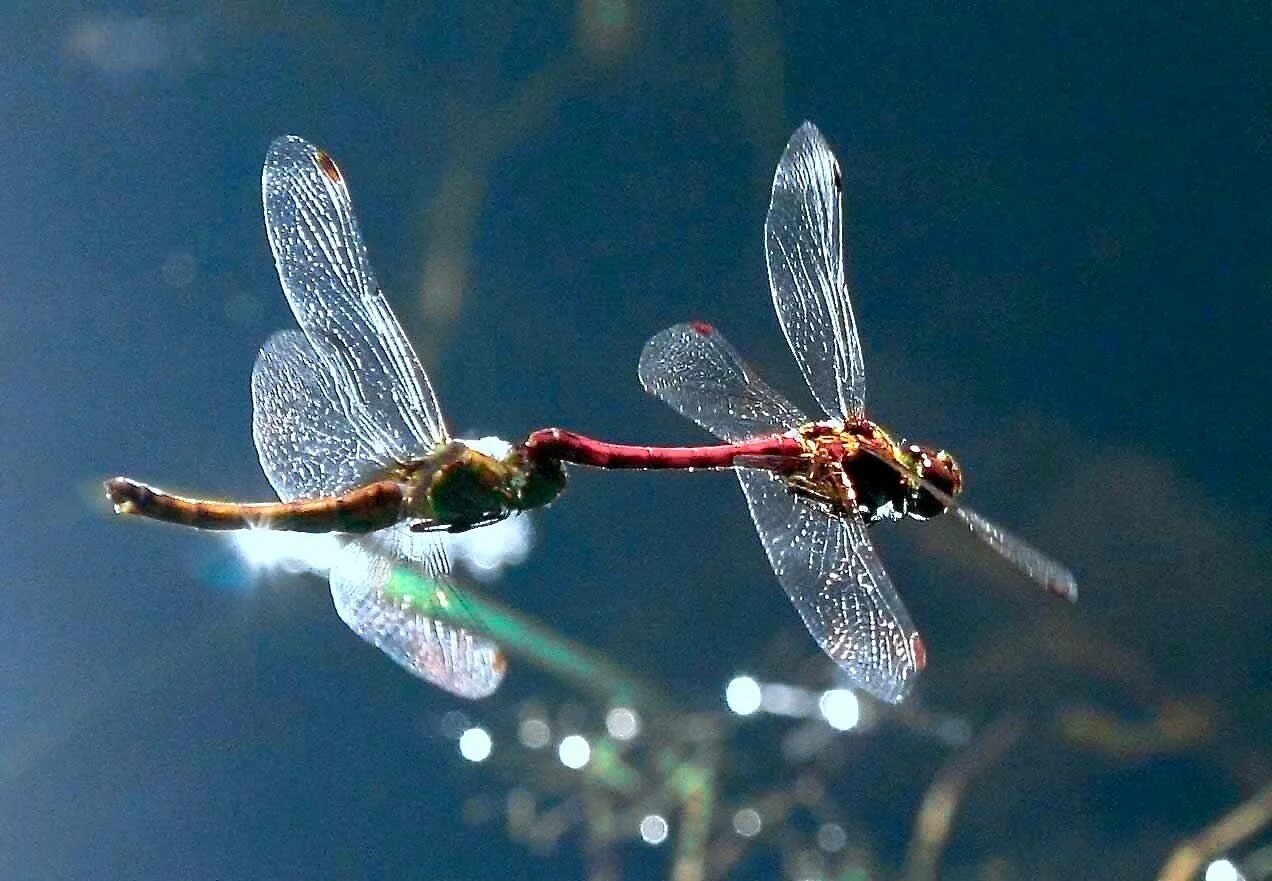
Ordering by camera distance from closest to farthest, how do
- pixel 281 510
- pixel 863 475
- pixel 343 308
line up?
pixel 281 510 → pixel 343 308 → pixel 863 475

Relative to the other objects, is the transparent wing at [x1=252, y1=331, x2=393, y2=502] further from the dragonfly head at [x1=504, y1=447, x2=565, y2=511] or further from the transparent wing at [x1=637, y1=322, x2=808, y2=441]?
the transparent wing at [x1=637, y1=322, x2=808, y2=441]

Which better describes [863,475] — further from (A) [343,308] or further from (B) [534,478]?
(A) [343,308]

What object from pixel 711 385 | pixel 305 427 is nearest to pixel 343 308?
pixel 305 427

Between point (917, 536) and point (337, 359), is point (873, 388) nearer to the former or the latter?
point (917, 536)

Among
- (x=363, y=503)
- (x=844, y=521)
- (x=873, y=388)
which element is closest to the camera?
(x=363, y=503)

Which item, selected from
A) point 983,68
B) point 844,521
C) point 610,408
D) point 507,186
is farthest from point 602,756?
point 983,68

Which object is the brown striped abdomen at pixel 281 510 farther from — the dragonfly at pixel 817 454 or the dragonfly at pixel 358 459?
the dragonfly at pixel 817 454

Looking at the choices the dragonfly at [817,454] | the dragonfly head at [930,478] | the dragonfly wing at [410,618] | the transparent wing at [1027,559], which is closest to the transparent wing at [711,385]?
the dragonfly at [817,454]
